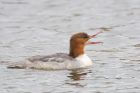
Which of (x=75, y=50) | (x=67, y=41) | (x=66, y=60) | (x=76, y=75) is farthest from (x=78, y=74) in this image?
(x=67, y=41)

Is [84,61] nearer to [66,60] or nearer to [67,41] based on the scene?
[66,60]

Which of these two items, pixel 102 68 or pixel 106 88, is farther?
pixel 102 68

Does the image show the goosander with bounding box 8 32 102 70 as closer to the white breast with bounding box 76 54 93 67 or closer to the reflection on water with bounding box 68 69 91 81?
the white breast with bounding box 76 54 93 67

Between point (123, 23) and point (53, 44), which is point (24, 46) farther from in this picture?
point (123, 23)

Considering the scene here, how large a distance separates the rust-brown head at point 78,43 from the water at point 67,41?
1.90ft

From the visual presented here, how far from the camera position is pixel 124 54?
20.9 meters

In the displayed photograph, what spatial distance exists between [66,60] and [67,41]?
3123 millimetres

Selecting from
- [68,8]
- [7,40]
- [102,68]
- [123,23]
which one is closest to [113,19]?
[123,23]

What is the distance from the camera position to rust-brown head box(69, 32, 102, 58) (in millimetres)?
20203

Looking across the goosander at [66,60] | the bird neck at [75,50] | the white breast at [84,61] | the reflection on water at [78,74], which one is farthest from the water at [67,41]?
the bird neck at [75,50]

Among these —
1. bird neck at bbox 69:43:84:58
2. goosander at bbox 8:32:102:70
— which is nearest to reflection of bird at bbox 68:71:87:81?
goosander at bbox 8:32:102:70

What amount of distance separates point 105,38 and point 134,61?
3403 millimetres

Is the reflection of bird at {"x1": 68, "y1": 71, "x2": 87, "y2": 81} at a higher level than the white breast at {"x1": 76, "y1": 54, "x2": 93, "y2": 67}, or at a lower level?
lower

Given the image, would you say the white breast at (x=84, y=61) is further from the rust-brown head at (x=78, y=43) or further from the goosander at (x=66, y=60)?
the rust-brown head at (x=78, y=43)
